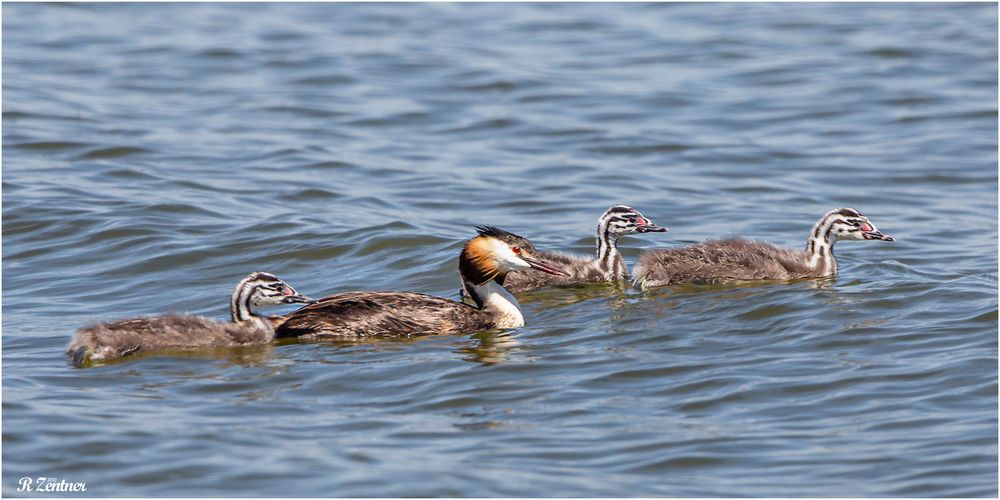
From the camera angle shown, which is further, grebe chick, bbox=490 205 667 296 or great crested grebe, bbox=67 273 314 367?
grebe chick, bbox=490 205 667 296

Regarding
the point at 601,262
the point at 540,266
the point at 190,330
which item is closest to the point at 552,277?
the point at 601,262

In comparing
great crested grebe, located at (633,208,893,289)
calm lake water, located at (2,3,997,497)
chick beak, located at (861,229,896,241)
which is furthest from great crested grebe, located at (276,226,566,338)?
chick beak, located at (861,229,896,241)

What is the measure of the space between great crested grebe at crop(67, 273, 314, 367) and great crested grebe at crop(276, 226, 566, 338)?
0.76ft

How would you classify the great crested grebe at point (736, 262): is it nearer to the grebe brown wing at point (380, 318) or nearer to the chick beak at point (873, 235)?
the chick beak at point (873, 235)

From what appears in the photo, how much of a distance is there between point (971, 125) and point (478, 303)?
12255mm

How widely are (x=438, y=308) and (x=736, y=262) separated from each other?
10.0 feet

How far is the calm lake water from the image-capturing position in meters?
9.32

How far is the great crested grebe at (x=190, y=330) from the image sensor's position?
1096cm

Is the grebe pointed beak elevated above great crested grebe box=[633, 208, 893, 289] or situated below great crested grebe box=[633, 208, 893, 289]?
above

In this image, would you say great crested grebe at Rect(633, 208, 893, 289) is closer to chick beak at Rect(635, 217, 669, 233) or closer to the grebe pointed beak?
chick beak at Rect(635, 217, 669, 233)

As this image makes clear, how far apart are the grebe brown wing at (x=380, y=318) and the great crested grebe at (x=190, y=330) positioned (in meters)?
0.17

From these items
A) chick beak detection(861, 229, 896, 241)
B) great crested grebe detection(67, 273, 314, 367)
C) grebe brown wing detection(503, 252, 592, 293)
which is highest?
great crested grebe detection(67, 273, 314, 367)

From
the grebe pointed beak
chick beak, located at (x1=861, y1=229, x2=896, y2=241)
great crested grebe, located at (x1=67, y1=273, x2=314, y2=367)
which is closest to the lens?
great crested grebe, located at (x1=67, y1=273, x2=314, y2=367)

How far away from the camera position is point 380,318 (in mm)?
11875
